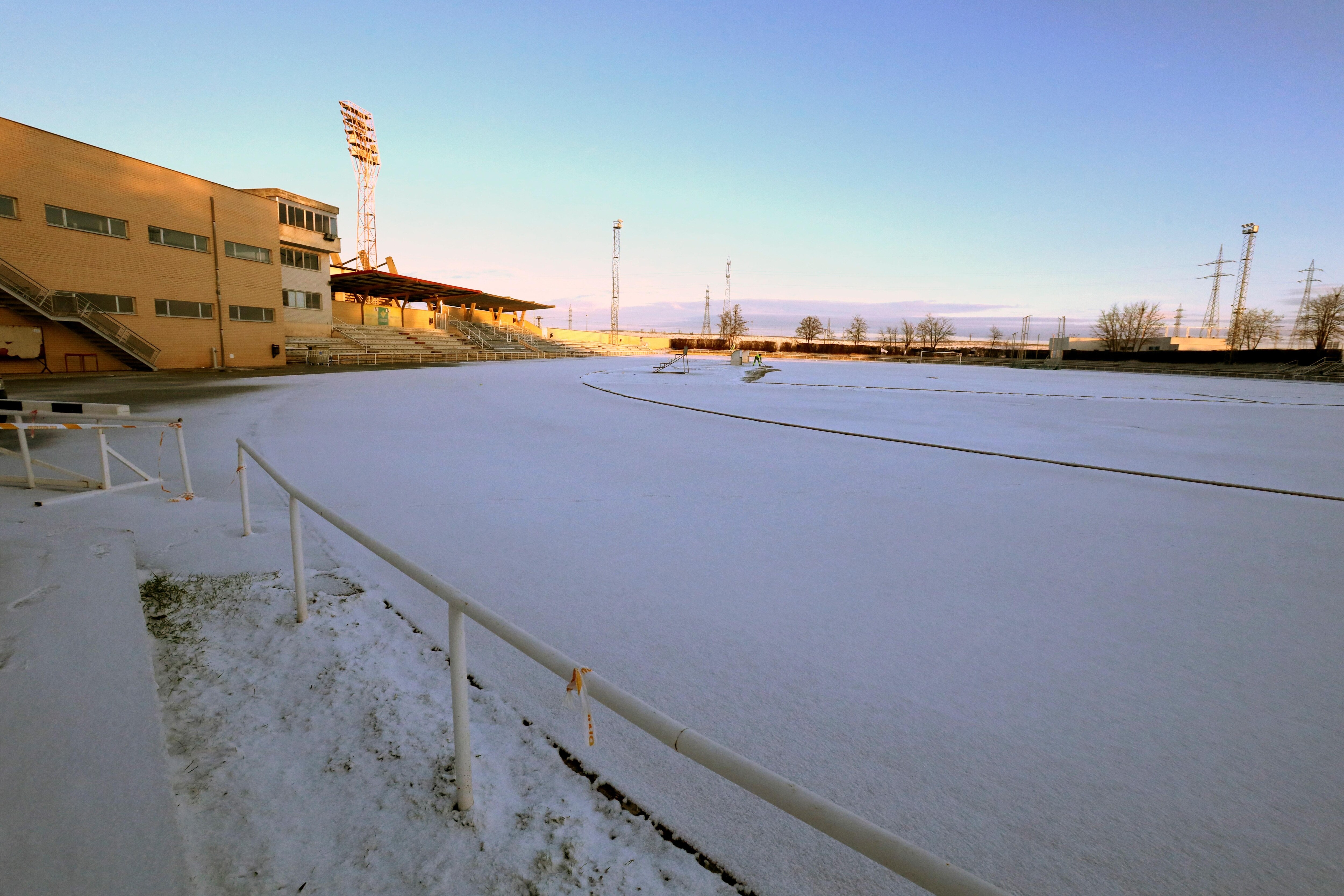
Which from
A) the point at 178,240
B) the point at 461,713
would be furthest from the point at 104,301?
the point at 461,713

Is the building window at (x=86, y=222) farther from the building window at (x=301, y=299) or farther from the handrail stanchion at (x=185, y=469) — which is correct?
the handrail stanchion at (x=185, y=469)

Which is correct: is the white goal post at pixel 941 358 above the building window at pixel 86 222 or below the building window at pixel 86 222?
below

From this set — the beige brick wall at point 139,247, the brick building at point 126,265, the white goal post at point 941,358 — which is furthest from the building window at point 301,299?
the white goal post at point 941,358

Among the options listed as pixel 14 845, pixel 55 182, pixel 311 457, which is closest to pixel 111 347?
pixel 55 182

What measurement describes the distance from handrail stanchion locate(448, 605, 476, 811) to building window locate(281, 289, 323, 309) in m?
46.6

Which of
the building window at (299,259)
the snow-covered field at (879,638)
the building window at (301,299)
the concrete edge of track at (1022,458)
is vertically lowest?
the snow-covered field at (879,638)

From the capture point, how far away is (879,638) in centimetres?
382

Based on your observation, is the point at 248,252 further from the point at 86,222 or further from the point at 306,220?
the point at 306,220

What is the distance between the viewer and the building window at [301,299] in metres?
41.9

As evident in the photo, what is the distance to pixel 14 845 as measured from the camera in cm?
193

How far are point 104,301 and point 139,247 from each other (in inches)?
114

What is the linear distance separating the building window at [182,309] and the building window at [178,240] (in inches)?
100

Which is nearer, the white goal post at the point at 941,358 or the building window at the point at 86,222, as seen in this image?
the building window at the point at 86,222

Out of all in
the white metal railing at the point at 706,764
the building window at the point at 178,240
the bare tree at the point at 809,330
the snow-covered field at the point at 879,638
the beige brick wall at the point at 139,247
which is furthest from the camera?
the bare tree at the point at 809,330
